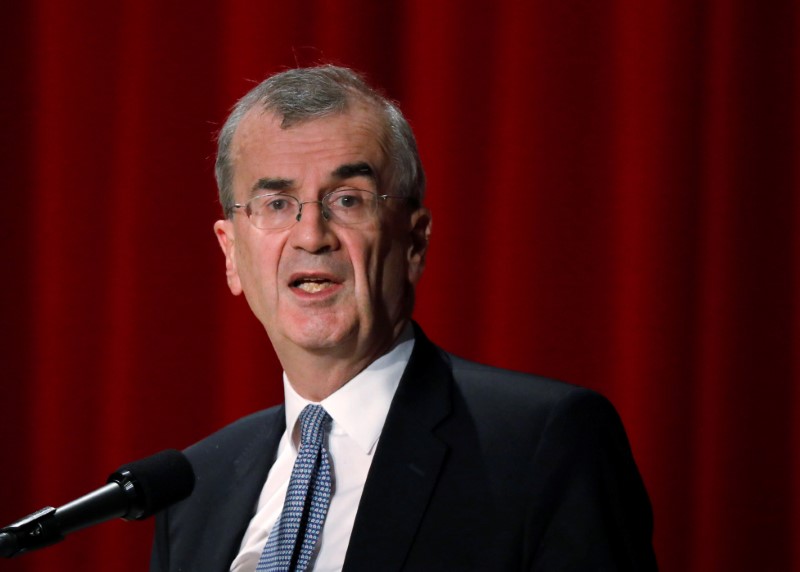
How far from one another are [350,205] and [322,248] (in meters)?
0.09

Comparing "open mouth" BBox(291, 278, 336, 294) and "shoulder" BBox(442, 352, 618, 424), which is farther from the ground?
"open mouth" BBox(291, 278, 336, 294)

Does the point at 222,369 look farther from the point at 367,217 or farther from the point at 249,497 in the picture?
the point at 367,217

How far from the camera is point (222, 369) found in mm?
2559

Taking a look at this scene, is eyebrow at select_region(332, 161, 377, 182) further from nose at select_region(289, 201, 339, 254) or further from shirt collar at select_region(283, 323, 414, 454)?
shirt collar at select_region(283, 323, 414, 454)

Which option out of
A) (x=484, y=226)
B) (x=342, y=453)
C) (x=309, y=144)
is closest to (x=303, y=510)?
(x=342, y=453)

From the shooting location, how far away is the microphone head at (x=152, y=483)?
1255mm

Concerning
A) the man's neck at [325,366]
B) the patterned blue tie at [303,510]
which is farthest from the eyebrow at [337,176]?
the patterned blue tie at [303,510]

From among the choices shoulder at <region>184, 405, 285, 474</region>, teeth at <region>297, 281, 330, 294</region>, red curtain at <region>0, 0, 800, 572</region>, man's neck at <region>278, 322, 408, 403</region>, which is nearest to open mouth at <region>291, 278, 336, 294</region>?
teeth at <region>297, 281, 330, 294</region>

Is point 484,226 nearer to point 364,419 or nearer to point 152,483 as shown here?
point 364,419

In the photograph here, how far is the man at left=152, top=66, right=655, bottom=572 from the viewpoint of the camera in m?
1.46

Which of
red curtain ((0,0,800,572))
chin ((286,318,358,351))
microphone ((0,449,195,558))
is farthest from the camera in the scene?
red curtain ((0,0,800,572))

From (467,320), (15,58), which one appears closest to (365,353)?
(467,320)

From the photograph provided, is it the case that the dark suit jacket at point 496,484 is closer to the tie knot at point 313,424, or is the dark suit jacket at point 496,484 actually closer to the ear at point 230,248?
the tie knot at point 313,424

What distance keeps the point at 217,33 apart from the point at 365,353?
121 centimetres
